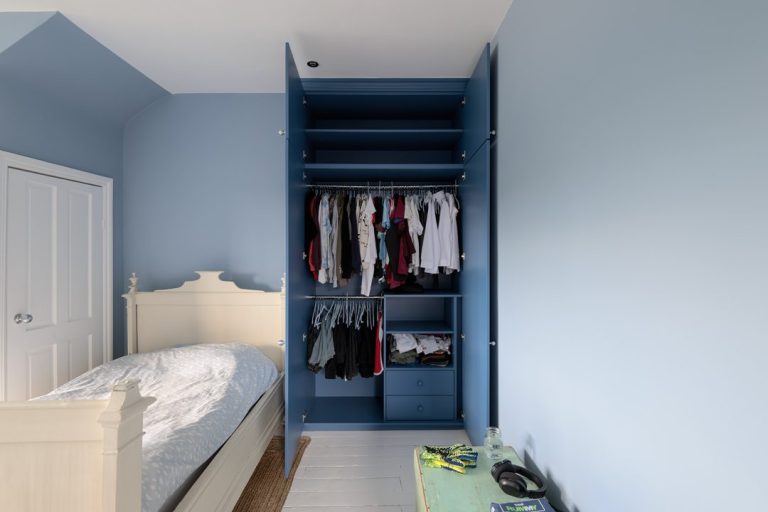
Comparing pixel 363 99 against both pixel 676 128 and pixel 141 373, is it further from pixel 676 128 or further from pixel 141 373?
pixel 141 373

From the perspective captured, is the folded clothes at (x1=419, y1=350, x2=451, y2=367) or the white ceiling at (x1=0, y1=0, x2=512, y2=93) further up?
the white ceiling at (x1=0, y1=0, x2=512, y2=93)

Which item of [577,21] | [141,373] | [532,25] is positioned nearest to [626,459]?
[577,21]

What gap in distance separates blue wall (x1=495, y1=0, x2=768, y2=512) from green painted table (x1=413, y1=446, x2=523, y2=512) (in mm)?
244

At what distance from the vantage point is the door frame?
6.35ft

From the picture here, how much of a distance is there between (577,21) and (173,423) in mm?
2205

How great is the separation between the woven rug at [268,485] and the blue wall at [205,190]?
47.5 inches

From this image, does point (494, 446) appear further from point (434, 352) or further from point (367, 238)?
point (367, 238)

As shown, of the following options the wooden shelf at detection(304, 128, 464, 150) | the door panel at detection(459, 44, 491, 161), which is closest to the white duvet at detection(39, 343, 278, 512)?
the wooden shelf at detection(304, 128, 464, 150)

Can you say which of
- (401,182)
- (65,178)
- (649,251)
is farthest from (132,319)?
(649,251)

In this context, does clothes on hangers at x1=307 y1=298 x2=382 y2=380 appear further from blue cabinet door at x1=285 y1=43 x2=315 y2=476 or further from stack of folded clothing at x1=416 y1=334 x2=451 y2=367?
stack of folded clothing at x1=416 y1=334 x2=451 y2=367

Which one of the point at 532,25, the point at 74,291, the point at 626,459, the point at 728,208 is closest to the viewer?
the point at 728,208

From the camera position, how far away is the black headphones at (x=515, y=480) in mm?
1214

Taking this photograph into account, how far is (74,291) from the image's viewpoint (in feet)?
7.79

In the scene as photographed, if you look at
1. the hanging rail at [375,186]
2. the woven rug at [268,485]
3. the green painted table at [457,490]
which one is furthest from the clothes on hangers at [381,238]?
the green painted table at [457,490]
